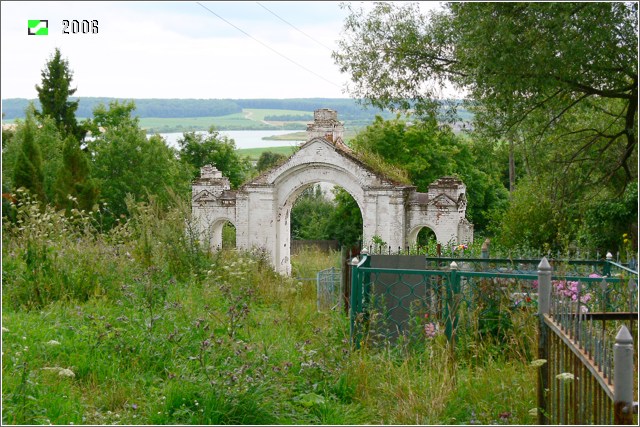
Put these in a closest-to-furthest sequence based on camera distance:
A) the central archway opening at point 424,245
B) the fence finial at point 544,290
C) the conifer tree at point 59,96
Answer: the fence finial at point 544,290
the central archway opening at point 424,245
the conifer tree at point 59,96

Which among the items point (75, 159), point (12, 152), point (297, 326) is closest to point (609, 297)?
point (297, 326)

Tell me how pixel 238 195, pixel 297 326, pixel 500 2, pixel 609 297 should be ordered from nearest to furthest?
pixel 609 297
pixel 297 326
pixel 500 2
pixel 238 195

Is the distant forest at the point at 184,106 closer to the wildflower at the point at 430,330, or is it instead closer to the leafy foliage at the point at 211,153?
the leafy foliage at the point at 211,153

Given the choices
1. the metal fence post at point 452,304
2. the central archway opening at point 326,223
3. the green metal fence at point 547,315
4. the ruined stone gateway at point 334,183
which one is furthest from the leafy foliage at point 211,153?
the metal fence post at point 452,304

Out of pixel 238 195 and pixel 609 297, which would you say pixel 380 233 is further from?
pixel 609 297

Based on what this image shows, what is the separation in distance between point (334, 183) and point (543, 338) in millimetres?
15575

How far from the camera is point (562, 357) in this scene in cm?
485

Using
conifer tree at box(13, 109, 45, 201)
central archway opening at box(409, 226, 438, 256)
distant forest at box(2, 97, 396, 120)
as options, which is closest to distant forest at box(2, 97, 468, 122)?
distant forest at box(2, 97, 396, 120)

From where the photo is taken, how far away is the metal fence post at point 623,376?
11.7 ft

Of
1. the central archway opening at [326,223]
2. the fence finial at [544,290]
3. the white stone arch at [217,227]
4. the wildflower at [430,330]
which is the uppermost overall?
the fence finial at [544,290]

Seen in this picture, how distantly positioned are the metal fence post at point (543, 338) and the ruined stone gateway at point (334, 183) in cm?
1310

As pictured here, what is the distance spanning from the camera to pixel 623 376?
3633 mm

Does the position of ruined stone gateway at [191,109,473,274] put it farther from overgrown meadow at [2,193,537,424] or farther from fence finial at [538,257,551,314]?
fence finial at [538,257,551,314]

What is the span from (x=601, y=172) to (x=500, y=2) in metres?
7.23
